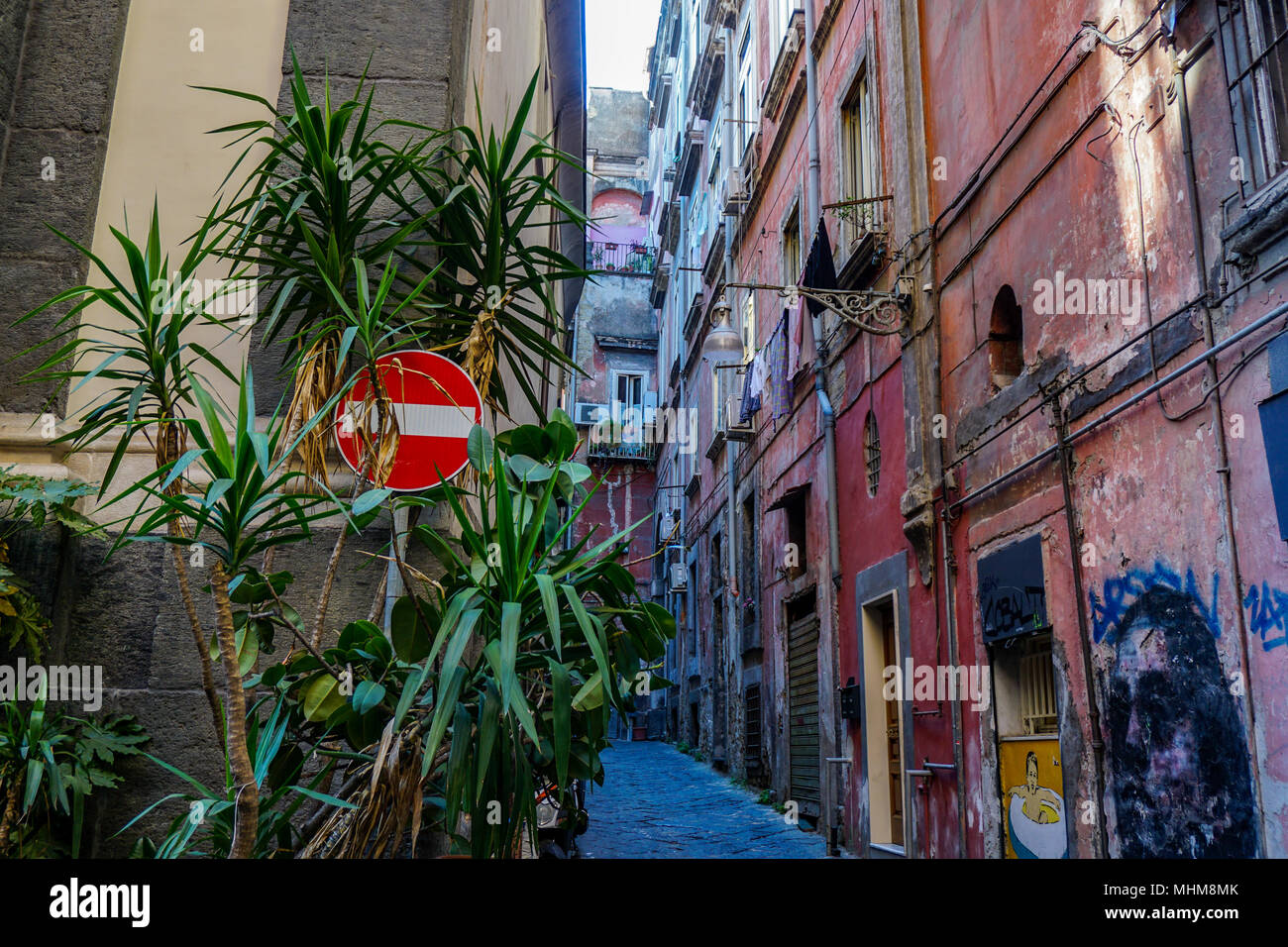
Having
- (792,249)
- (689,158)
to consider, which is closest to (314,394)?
(792,249)

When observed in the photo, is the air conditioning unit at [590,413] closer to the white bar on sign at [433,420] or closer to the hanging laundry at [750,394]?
the hanging laundry at [750,394]

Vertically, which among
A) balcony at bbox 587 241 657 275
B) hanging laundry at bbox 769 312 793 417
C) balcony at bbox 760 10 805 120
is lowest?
hanging laundry at bbox 769 312 793 417

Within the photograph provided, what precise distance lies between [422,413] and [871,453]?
7.02m

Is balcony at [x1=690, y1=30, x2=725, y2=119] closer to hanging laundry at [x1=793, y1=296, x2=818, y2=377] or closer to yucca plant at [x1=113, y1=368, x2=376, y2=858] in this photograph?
hanging laundry at [x1=793, y1=296, x2=818, y2=377]

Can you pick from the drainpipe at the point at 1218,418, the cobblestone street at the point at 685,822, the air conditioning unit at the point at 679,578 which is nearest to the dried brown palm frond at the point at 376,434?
the drainpipe at the point at 1218,418

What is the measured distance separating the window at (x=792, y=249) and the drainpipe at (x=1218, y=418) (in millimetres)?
7919

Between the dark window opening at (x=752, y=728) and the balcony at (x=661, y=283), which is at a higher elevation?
the balcony at (x=661, y=283)

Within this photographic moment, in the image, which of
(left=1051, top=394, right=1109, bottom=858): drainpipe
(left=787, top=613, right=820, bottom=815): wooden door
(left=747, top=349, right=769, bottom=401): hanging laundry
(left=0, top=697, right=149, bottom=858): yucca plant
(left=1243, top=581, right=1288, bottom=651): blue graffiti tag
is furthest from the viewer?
(left=747, top=349, right=769, bottom=401): hanging laundry

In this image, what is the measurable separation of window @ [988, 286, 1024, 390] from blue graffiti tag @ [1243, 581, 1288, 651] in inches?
121

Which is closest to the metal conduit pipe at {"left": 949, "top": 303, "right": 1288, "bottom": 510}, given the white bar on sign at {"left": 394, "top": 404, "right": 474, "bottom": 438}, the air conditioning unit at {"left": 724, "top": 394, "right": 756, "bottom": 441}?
the white bar on sign at {"left": 394, "top": 404, "right": 474, "bottom": 438}

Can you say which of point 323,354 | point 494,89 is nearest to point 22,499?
point 323,354

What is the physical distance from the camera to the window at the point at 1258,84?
172 inches

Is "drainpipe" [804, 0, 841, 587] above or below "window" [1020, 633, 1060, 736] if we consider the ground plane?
above

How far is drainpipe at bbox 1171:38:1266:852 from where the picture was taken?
433 cm
